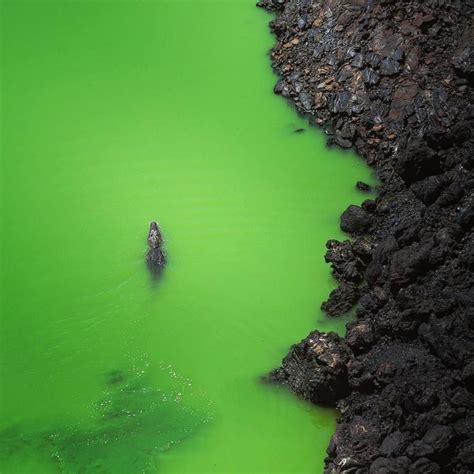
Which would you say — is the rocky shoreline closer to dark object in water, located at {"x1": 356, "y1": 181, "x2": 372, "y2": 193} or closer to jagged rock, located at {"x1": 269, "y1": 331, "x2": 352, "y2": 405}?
Answer: jagged rock, located at {"x1": 269, "y1": 331, "x2": 352, "y2": 405}

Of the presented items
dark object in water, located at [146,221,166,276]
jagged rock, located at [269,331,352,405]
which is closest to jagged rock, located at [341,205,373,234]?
jagged rock, located at [269,331,352,405]

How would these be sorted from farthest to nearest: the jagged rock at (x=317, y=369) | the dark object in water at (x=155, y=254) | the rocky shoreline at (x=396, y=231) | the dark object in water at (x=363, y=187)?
the dark object in water at (x=363, y=187), the dark object in water at (x=155, y=254), the jagged rock at (x=317, y=369), the rocky shoreline at (x=396, y=231)

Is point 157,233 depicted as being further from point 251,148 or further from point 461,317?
point 461,317

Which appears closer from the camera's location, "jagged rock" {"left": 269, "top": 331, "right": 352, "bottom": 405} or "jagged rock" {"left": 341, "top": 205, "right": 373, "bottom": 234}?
"jagged rock" {"left": 269, "top": 331, "right": 352, "bottom": 405}

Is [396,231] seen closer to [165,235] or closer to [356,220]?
[356,220]

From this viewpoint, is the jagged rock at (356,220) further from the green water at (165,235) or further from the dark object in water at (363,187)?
the dark object in water at (363,187)

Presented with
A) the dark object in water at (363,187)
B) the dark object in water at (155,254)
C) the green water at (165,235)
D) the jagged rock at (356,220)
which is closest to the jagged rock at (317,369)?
the green water at (165,235)

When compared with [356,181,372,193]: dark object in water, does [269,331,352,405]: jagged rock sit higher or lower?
lower
